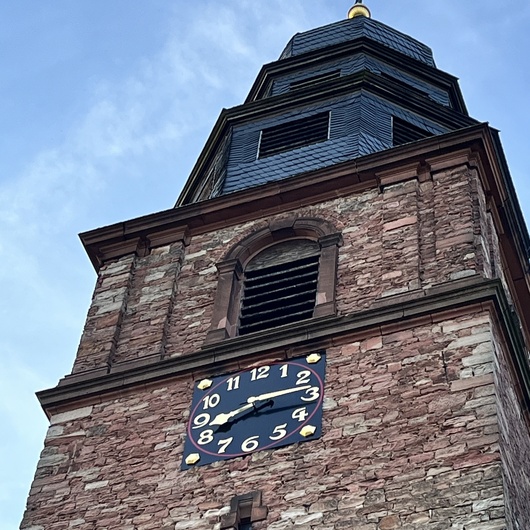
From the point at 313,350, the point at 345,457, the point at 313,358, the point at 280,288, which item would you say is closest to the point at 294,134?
the point at 280,288

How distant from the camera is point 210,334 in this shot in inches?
686

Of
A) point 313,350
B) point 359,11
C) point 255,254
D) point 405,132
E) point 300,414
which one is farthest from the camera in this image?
→ point 359,11

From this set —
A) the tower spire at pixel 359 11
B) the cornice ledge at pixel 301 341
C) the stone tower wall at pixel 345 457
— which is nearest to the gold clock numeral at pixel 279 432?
the stone tower wall at pixel 345 457

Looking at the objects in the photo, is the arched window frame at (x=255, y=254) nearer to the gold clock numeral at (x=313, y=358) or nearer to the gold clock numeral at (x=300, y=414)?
the gold clock numeral at (x=313, y=358)

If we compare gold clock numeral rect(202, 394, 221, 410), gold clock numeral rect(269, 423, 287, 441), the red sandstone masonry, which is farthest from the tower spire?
gold clock numeral rect(269, 423, 287, 441)

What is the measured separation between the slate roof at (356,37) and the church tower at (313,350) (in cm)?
393

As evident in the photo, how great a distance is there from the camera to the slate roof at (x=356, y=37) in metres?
25.8

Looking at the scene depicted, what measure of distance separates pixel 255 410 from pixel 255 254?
3.64 metres

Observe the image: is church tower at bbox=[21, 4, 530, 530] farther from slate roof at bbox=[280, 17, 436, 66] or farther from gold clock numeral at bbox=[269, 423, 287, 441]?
slate roof at bbox=[280, 17, 436, 66]

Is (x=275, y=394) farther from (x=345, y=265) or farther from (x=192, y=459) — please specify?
(x=345, y=265)

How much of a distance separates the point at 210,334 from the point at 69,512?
2.88m

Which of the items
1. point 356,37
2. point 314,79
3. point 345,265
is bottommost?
point 345,265

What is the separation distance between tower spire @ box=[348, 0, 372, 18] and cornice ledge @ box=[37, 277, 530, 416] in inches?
489

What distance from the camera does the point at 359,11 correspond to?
28.2 metres
